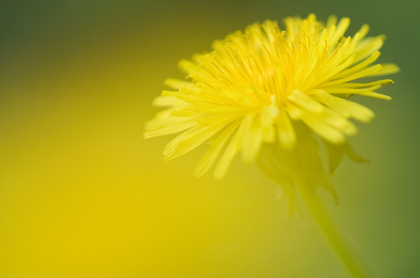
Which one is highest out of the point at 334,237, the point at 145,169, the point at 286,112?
the point at 145,169

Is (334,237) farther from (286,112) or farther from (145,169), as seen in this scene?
(145,169)

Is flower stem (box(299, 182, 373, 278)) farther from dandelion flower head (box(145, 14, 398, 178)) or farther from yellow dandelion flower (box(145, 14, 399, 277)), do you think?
dandelion flower head (box(145, 14, 398, 178))

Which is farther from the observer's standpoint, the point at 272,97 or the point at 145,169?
the point at 145,169

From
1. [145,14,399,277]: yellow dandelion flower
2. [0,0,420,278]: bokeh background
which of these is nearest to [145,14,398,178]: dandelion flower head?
[145,14,399,277]: yellow dandelion flower

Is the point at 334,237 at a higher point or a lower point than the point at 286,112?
lower

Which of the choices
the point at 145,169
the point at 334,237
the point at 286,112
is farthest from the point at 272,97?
the point at 145,169

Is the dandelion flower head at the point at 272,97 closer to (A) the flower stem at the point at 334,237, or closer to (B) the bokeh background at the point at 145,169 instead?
(A) the flower stem at the point at 334,237

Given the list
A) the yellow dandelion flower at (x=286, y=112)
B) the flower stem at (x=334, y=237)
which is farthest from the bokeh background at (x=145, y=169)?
the yellow dandelion flower at (x=286, y=112)

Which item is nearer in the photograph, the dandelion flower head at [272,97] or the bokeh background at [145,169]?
the dandelion flower head at [272,97]
